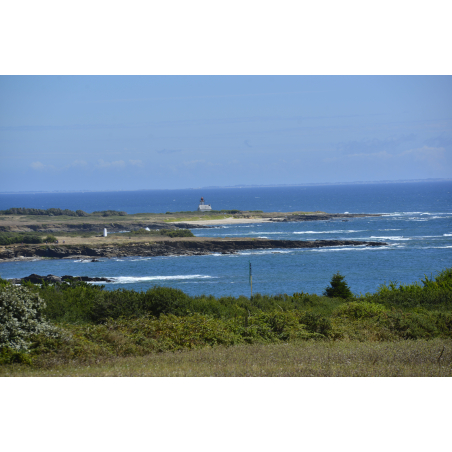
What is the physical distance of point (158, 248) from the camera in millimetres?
51250

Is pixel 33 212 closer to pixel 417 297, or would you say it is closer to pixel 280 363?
pixel 417 297

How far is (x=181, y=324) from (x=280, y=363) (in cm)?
294

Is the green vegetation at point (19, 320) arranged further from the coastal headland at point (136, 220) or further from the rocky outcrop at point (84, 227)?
the rocky outcrop at point (84, 227)

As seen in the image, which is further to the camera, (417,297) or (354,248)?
(354,248)

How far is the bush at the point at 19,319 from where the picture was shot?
725 centimetres

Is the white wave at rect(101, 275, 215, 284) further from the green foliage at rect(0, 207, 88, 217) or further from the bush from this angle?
the green foliage at rect(0, 207, 88, 217)

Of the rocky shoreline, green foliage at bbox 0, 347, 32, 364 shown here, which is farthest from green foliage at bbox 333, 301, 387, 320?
the rocky shoreline

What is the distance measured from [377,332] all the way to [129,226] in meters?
61.4

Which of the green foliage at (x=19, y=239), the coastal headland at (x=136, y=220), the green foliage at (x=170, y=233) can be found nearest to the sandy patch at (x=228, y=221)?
the coastal headland at (x=136, y=220)

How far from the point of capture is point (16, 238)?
5131cm

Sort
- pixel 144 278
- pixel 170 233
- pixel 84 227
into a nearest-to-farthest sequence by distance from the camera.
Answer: pixel 144 278 → pixel 170 233 → pixel 84 227

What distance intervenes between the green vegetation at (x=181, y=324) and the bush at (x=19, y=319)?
0.06m

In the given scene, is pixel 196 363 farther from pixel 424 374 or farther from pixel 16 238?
pixel 16 238

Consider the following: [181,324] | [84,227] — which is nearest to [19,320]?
[181,324]
